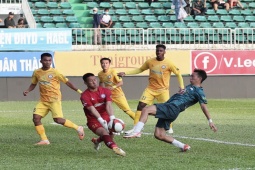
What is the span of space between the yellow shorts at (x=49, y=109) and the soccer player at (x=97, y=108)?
2.19m

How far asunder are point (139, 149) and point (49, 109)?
2602mm

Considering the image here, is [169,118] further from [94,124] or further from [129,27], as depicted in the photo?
[129,27]

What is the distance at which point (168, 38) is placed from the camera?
3409cm

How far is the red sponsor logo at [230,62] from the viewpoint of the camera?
111 ft

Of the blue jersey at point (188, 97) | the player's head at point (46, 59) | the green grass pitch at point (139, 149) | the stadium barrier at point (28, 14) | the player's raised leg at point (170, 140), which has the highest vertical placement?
the stadium barrier at point (28, 14)

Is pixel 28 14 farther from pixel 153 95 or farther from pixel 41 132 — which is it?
pixel 41 132

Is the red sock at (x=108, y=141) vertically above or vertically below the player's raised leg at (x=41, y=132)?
above

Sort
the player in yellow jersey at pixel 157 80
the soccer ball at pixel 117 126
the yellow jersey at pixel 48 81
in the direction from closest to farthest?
the soccer ball at pixel 117 126 < the yellow jersey at pixel 48 81 < the player in yellow jersey at pixel 157 80

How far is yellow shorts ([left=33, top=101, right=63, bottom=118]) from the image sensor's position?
16.2 meters

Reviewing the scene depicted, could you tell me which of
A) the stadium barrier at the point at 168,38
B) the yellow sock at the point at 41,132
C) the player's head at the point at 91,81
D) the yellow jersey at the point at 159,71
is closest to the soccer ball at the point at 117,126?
the player's head at the point at 91,81

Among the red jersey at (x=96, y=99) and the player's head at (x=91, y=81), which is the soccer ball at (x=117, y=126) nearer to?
Answer: the red jersey at (x=96, y=99)

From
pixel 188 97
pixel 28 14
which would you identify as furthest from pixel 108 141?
pixel 28 14

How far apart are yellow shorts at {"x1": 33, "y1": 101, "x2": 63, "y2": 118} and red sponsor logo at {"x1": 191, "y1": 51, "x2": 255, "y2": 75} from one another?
1806 centimetres

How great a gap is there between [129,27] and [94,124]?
21.8m
